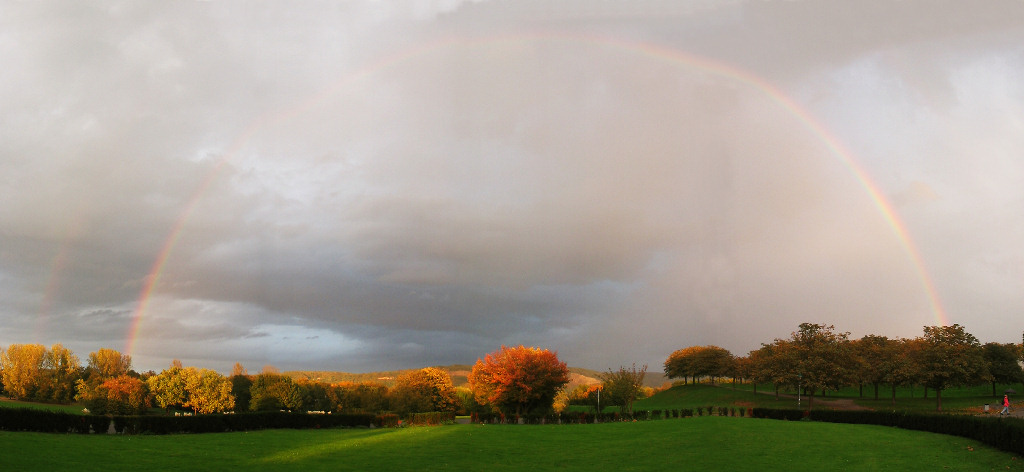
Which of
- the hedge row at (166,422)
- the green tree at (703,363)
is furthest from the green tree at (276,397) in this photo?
the green tree at (703,363)

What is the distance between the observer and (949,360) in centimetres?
7481

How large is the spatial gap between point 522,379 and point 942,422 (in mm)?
44300

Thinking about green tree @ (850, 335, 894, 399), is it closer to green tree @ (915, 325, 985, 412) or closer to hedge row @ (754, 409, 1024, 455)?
green tree @ (915, 325, 985, 412)

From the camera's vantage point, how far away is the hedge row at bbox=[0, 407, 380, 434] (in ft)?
133

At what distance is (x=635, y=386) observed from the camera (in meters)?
81.2

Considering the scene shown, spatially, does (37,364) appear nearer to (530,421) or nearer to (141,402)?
(141,402)

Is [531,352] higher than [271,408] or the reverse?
higher

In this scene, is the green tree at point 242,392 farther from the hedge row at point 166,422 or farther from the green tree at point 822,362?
the green tree at point 822,362

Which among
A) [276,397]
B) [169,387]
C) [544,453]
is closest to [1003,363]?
[544,453]

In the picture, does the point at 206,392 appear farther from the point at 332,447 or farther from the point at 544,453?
the point at 544,453

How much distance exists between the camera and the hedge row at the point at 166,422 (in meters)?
40.5

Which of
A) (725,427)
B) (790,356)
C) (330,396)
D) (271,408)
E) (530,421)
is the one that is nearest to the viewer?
(725,427)

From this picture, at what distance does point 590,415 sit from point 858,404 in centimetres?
4518

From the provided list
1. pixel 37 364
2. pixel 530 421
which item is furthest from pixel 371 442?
pixel 37 364
